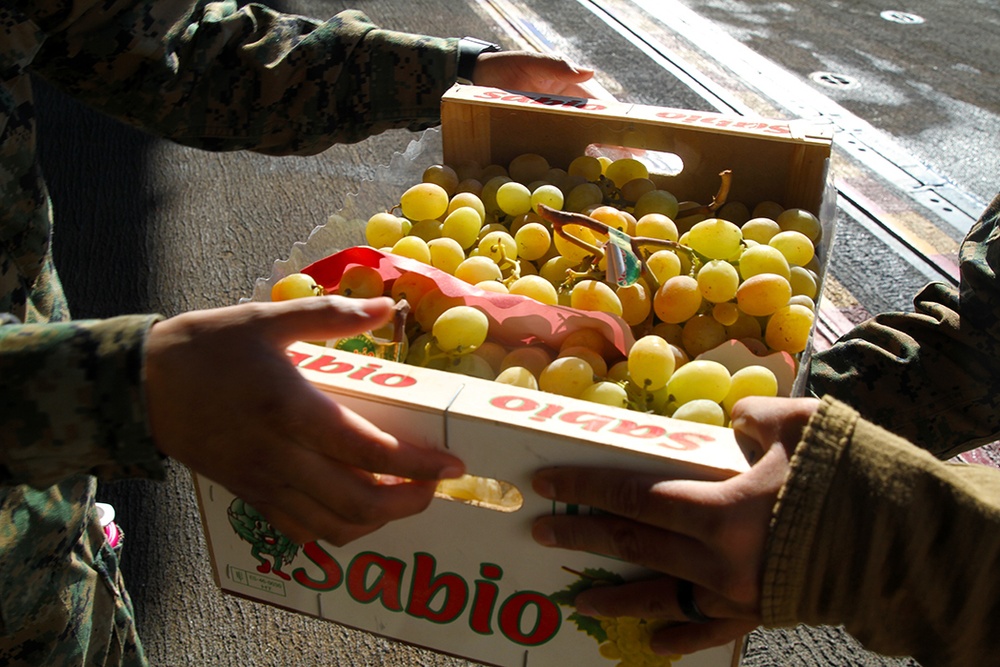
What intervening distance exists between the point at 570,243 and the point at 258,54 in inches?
24.8

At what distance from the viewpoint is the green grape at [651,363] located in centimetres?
99

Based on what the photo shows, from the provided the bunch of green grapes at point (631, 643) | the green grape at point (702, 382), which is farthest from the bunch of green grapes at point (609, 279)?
the bunch of green grapes at point (631, 643)

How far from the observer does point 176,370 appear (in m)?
0.74

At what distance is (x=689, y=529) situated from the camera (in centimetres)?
76

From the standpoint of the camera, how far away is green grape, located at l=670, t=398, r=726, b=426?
93 cm

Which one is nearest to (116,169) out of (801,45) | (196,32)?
(196,32)

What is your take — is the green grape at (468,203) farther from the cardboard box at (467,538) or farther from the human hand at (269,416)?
the human hand at (269,416)

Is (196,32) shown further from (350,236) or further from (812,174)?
(812,174)

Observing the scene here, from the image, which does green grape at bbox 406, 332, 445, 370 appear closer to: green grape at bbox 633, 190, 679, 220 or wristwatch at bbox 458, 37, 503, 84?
green grape at bbox 633, 190, 679, 220

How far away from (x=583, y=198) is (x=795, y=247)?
0.39 m

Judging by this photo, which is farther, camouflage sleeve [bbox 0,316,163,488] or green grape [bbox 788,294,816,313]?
green grape [bbox 788,294,816,313]

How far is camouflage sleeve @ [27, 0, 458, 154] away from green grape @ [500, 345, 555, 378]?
0.60 meters

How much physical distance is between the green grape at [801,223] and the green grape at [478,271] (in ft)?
1.73

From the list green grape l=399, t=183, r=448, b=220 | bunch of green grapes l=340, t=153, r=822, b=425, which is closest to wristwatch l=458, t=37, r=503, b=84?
bunch of green grapes l=340, t=153, r=822, b=425
